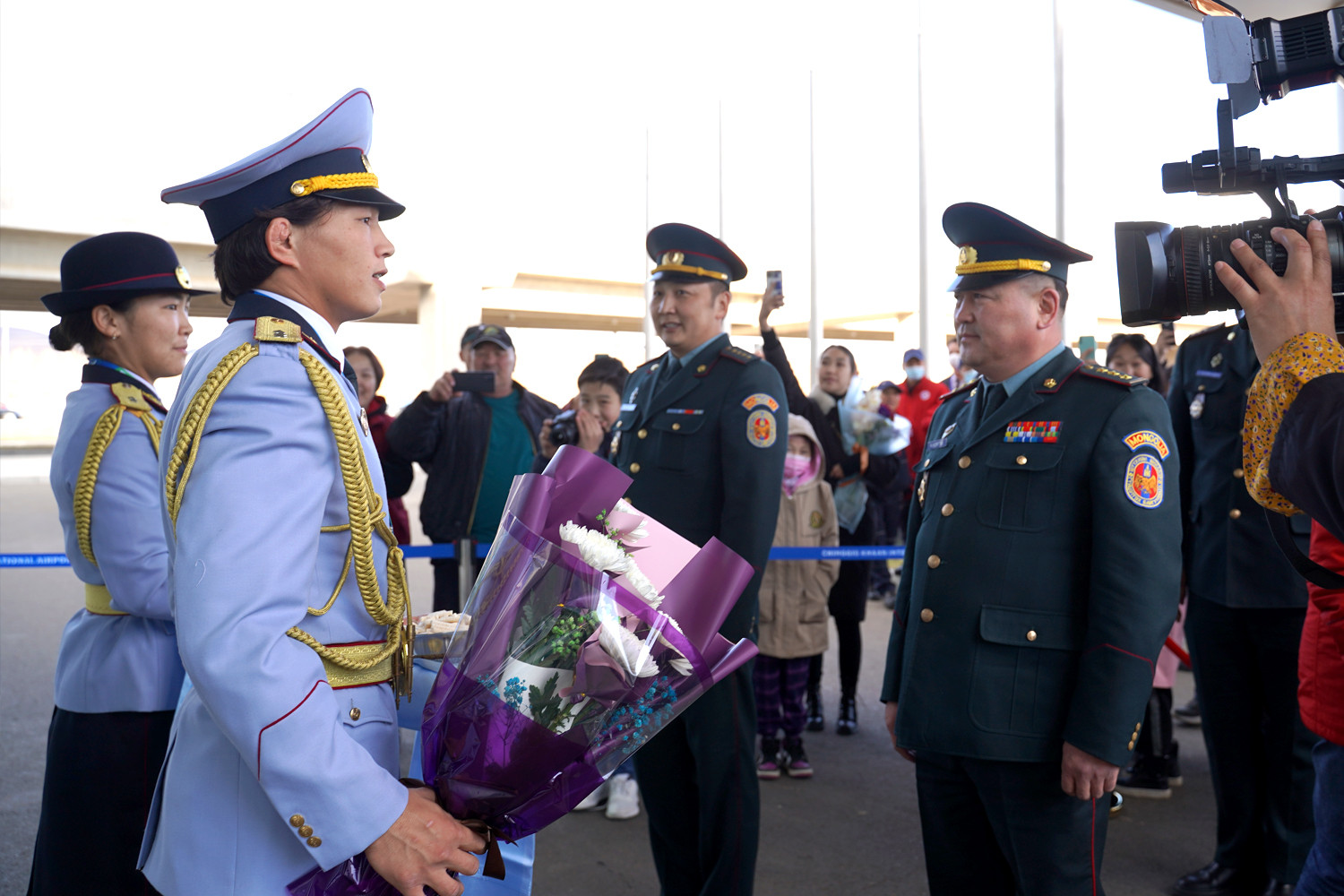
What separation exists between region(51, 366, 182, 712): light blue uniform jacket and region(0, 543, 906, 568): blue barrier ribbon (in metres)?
2.01

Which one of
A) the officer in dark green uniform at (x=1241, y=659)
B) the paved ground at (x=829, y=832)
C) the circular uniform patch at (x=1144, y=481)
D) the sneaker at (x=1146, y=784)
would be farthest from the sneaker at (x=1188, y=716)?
the circular uniform patch at (x=1144, y=481)

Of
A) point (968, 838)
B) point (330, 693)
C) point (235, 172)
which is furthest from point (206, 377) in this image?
point (968, 838)

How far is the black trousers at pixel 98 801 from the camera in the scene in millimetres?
2131

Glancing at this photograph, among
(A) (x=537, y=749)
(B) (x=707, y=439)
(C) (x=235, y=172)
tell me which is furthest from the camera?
(B) (x=707, y=439)

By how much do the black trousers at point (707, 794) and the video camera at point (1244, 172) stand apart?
1658 mm

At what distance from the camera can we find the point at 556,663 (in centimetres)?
118

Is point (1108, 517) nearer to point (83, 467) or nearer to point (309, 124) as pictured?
point (309, 124)

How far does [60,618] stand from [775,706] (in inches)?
239

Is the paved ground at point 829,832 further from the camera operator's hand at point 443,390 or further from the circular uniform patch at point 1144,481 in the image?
the camera operator's hand at point 443,390

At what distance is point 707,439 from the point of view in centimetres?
299

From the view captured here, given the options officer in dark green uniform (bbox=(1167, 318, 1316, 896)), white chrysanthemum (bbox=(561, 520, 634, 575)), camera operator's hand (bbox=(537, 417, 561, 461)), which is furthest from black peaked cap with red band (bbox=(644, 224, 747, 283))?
white chrysanthemum (bbox=(561, 520, 634, 575))

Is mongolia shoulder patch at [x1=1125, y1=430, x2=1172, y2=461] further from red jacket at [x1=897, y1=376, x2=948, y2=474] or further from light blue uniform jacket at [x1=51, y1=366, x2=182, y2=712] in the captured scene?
red jacket at [x1=897, y1=376, x2=948, y2=474]

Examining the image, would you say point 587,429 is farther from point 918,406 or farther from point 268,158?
point 918,406

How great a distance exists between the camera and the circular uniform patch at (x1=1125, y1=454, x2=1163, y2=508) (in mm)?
1993
